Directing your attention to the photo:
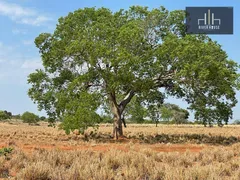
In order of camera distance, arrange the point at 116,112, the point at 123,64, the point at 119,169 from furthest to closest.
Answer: the point at 116,112, the point at 123,64, the point at 119,169

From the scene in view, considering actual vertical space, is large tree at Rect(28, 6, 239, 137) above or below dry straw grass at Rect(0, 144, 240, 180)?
above

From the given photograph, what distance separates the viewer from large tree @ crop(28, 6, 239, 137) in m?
25.8

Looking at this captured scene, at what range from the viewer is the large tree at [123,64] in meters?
25.8

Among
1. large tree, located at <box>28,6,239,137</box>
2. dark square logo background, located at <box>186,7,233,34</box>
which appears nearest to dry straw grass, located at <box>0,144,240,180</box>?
large tree, located at <box>28,6,239,137</box>

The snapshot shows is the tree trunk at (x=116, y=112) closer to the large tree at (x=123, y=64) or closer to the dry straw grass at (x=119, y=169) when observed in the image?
the large tree at (x=123, y=64)

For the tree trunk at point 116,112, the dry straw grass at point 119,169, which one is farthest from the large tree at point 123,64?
the dry straw grass at point 119,169

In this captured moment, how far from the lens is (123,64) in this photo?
25.9 m

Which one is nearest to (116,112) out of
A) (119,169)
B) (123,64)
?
(123,64)

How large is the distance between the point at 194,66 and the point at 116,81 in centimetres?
544

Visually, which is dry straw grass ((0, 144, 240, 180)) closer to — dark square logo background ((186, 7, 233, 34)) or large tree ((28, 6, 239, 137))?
large tree ((28, 6, 239, 137))

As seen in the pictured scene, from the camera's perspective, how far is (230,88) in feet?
88.9

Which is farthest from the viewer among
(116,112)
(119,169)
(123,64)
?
(116,112)

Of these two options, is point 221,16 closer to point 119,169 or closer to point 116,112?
point 116,112

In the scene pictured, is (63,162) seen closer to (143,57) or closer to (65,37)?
(143,57)
